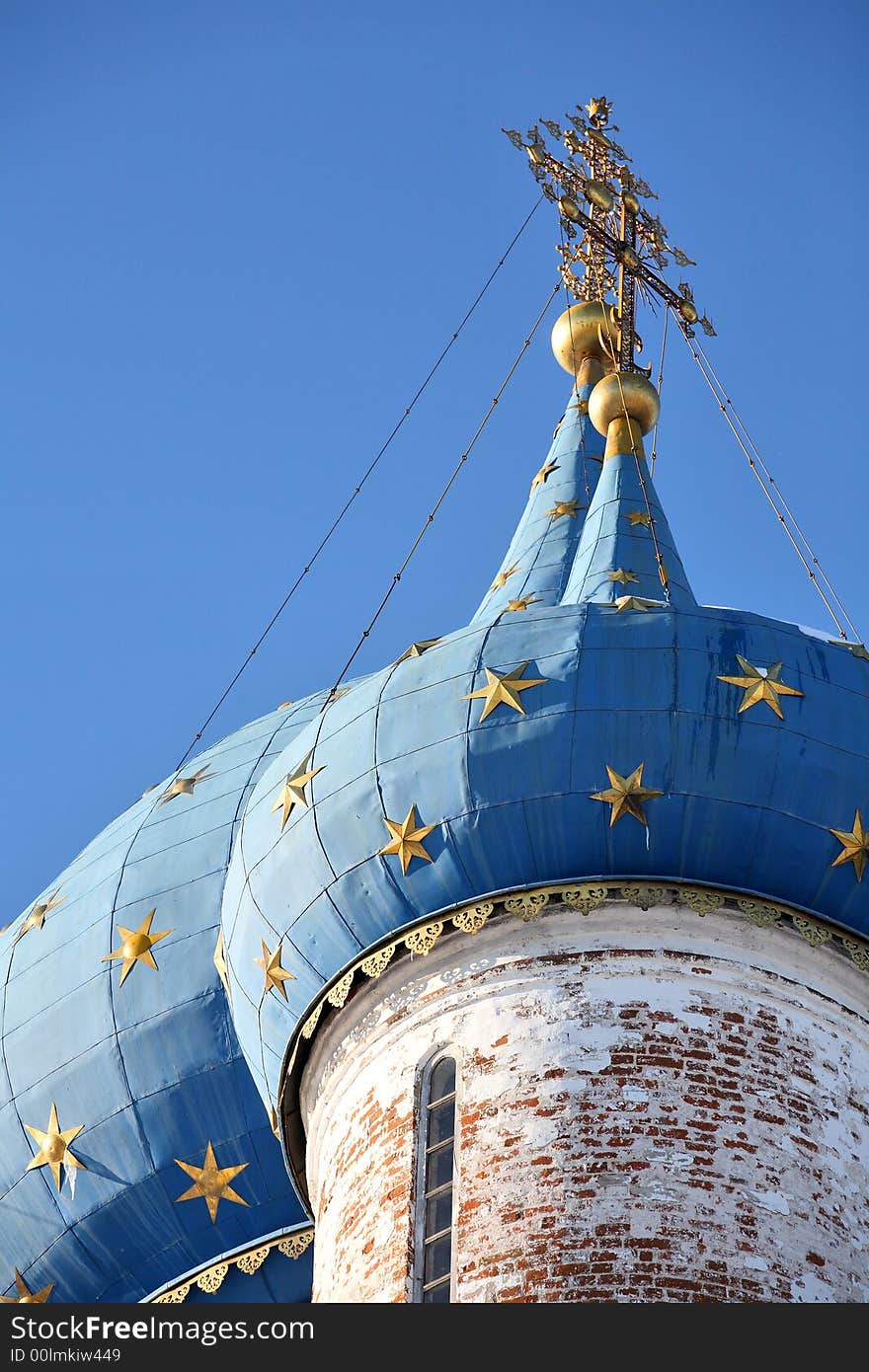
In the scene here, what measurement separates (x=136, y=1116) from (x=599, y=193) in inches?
332

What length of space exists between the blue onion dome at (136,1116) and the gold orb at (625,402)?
12.2 ft

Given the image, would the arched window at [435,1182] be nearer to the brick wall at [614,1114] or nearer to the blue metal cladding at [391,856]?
the brick wall at [614,1114]

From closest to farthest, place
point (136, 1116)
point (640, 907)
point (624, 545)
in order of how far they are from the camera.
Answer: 1. point (640, 907)
2. point (136, 1116)
3. point (624, 545)

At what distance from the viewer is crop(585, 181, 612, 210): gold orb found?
20.9m

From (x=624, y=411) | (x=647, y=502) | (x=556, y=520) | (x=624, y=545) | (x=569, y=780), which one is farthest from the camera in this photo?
(x=556, y=520)

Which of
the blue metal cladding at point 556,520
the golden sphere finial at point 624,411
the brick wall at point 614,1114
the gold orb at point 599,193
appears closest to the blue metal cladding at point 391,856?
the brick wall at point 614,1114

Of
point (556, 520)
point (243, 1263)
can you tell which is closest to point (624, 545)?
point (556, 520)

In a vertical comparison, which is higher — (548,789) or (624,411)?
(624,411)

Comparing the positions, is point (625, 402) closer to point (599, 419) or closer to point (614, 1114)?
point (599, 419)

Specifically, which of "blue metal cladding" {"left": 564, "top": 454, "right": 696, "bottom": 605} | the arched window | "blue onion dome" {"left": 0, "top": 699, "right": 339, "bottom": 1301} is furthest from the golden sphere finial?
the arched window

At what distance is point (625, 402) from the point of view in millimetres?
17969

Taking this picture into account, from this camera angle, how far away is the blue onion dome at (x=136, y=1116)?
640 inches

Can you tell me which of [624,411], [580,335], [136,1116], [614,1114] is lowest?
[614,1114]

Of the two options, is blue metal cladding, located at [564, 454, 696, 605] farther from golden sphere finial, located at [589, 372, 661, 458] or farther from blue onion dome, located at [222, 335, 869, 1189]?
blue onion dome, located at [222, 335, 869, 1189]
